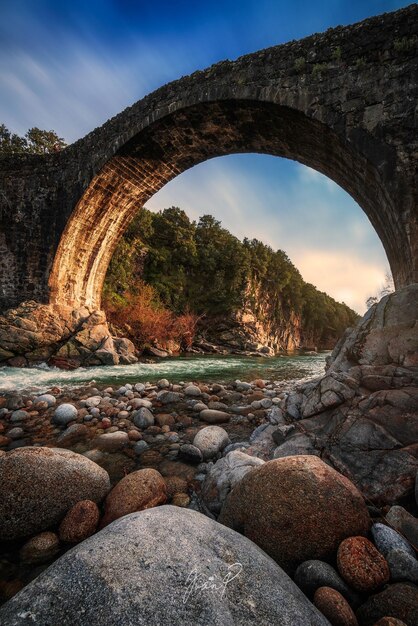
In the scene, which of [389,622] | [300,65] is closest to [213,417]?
[389,622]

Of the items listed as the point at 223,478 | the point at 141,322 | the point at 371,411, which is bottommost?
the point at 223,478

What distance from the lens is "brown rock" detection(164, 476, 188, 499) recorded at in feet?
7.20

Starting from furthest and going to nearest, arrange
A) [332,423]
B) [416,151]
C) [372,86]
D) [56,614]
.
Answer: [372,86]
[416,151]
[332,423]
[56,614]

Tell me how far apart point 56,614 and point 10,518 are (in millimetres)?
1096

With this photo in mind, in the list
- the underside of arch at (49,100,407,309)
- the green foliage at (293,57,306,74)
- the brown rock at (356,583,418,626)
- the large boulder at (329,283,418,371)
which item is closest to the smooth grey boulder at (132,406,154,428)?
the large boulder at (329,283,418,371)

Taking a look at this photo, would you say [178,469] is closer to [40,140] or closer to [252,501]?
[252,501]

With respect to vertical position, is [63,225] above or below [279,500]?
above

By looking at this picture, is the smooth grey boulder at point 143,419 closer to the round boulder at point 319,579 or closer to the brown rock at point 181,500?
the brown rock at point 181,500

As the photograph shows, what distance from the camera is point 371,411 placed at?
7.59ft

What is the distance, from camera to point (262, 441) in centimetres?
296

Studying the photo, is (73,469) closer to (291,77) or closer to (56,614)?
(56,614)

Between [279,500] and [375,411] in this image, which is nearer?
[279,500]

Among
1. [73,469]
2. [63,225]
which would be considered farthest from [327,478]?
[63,225]

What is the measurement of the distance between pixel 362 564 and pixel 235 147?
926 cm
